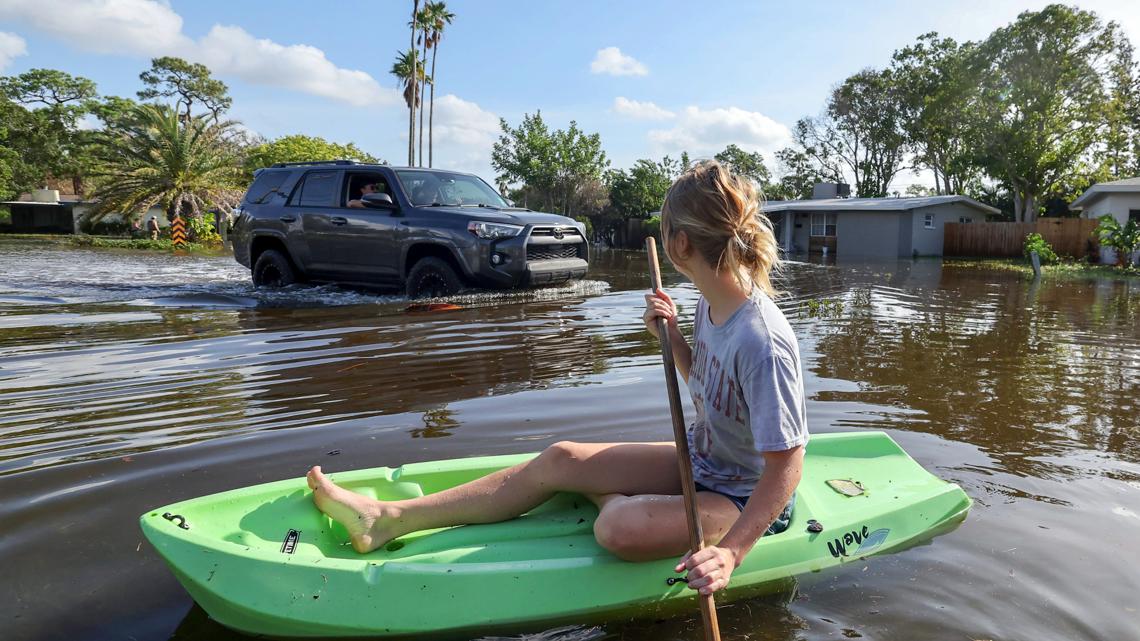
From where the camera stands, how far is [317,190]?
10.5 m

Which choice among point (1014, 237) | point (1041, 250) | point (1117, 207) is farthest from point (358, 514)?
point (1014, 237)

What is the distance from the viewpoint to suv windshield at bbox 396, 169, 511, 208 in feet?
32.5

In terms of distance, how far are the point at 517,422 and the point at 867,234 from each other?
→ 3238 centimetres

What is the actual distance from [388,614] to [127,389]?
401 cm

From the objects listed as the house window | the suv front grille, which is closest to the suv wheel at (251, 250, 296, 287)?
the suv front grille

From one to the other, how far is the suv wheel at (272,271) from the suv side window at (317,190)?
0.88m

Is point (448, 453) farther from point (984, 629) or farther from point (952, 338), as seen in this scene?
point (952, 338)

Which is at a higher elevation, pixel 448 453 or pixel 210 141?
pixel 210 141

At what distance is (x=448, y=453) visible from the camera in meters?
4.21

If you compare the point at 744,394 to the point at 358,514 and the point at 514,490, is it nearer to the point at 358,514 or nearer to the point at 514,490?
the point at 514,490

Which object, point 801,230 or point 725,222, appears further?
point 801,230

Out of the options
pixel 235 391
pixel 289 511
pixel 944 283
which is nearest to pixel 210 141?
pixel 944 283

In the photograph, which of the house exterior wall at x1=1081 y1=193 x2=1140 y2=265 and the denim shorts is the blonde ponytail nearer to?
the denim shorts

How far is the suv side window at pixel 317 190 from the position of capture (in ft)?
34.0
